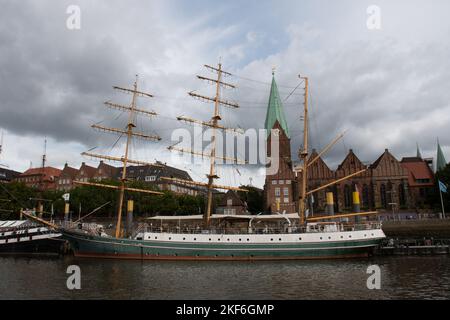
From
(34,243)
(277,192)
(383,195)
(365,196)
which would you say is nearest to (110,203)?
(34,243)

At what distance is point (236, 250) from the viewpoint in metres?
36.8

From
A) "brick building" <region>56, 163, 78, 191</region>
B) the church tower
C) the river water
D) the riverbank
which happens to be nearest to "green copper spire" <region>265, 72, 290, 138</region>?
the church tower

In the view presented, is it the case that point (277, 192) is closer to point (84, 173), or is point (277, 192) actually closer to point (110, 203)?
point (110, 203)

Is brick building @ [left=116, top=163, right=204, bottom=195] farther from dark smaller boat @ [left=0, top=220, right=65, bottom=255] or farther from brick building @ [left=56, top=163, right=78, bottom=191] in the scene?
dark smaller boat @ [left=0, top=220, right=65, bottom=255]

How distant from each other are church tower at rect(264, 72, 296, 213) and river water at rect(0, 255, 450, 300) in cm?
3464

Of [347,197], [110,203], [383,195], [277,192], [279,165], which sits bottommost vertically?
[110,203]

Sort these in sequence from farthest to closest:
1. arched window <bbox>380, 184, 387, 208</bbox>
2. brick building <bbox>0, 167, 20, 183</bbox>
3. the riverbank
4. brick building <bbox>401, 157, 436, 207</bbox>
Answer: brick building <bbox>0, 167, 20, 183</bbox> < brick building <bbox>401, 157, 436, 207</bbox> < arched window <bbox>380, 184, 387, 208</bbox> < the riverbank

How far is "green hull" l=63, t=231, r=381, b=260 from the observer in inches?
1437

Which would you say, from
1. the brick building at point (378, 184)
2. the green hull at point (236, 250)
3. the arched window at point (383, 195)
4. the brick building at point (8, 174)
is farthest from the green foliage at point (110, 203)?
the brick building at point (8, 174)

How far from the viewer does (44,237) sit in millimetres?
45656

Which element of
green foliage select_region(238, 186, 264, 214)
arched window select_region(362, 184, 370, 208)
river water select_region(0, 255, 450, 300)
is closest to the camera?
river water select_region(0, 255, 450, 300)

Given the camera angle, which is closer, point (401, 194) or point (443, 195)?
point (443, 195)

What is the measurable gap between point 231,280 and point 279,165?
58535 millimetres

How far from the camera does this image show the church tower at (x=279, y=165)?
77.6 meters
